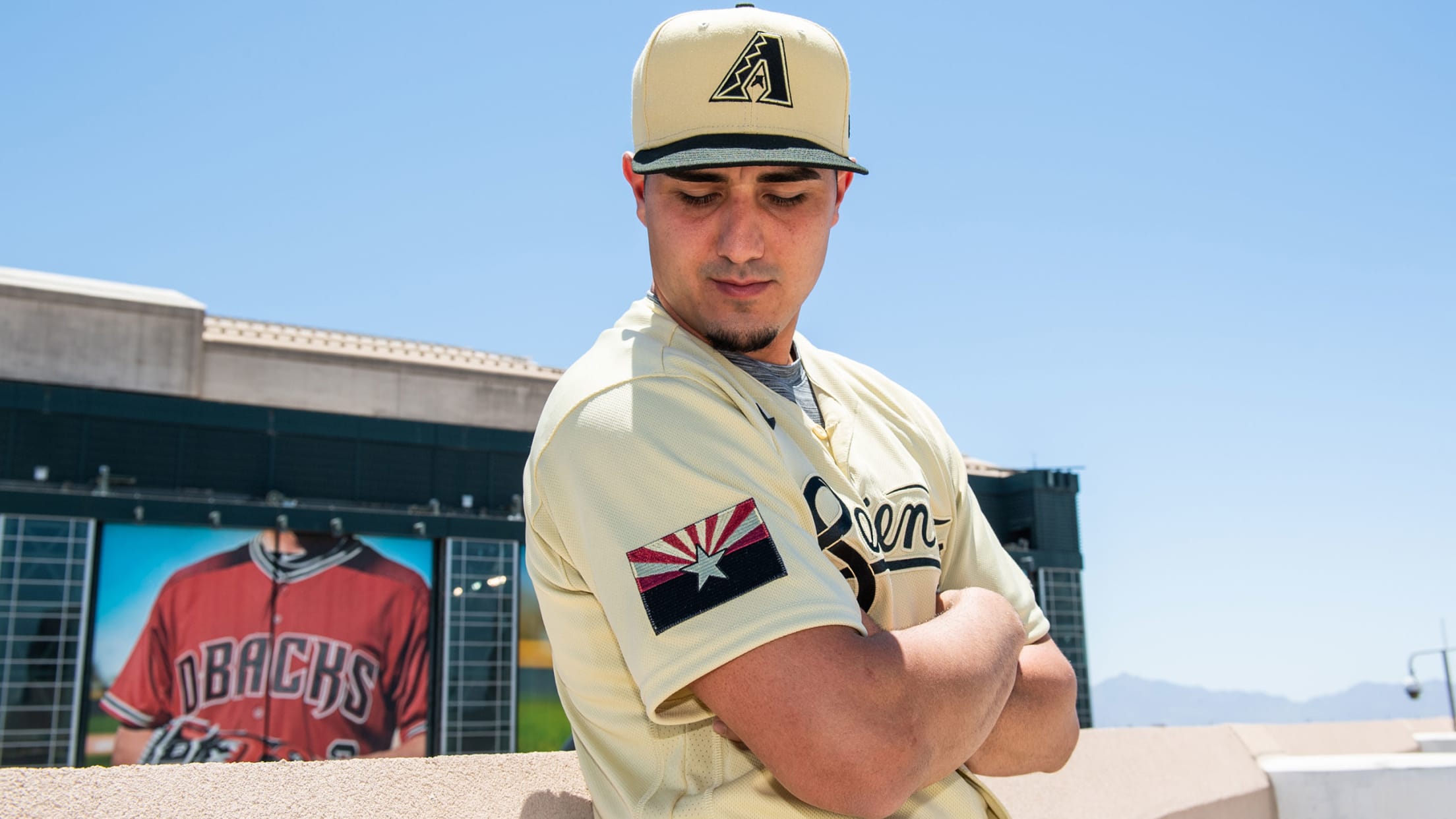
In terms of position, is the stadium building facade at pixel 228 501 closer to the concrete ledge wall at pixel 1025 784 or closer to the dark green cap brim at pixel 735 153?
the concrete ledge wall at pixel 1025 784

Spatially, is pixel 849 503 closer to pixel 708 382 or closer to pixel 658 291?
pixel 708 382

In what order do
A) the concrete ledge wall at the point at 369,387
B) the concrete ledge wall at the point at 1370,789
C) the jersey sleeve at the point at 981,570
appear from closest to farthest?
the jersey sleeve at the point at 981,570
the concrete ledge wall at the point at 1370,789
the concrete ledge wall at the point at 369,387

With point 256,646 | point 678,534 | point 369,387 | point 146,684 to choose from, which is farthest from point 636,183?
point 369,387

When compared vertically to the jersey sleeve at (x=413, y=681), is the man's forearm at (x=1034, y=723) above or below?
above

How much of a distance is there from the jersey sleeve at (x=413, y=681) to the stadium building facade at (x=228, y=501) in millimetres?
156

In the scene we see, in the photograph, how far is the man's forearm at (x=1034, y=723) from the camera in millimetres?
1718

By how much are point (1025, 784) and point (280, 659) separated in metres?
22.7

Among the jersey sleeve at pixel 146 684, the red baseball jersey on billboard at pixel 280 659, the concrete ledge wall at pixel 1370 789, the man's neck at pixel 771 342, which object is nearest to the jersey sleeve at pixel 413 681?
the red baseball jersey on billboard at pixel 280 659

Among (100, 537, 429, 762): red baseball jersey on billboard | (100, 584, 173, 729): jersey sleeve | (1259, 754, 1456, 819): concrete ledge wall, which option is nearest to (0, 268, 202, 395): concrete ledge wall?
(100, 537, 429, 762): red baseball jersey on billboard

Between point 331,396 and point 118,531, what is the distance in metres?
5.54

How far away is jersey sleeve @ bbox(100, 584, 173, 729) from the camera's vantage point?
21.3 metres

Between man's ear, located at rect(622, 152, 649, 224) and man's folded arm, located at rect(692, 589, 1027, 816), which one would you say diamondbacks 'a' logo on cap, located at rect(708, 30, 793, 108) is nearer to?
man's ear, located at rect(622, 152, 649, 224)

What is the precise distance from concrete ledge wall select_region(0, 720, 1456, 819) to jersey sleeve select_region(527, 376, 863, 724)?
433mm

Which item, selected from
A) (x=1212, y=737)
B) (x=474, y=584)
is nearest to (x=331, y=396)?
(x=474, y=584)
